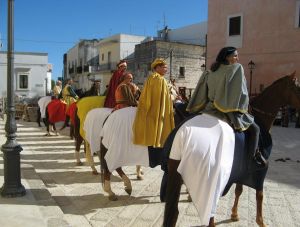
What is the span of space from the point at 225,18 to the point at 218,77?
22121mm

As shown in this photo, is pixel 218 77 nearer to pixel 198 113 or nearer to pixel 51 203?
pixel 198 113

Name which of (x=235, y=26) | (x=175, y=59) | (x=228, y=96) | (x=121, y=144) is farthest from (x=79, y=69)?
(x=228, y=96)

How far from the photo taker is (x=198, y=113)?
13.7 ft

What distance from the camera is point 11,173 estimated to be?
207 inches

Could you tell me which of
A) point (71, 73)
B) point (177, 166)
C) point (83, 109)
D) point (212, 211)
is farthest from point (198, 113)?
point (71, 73)

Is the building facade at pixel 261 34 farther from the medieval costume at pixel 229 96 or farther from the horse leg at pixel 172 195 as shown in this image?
the horse leg at pixel 172 195

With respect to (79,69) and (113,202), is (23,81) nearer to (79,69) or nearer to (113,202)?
(79,69)

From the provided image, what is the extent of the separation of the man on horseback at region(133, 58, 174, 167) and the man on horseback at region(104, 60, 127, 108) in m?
0.99

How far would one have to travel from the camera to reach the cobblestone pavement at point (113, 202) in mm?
4574

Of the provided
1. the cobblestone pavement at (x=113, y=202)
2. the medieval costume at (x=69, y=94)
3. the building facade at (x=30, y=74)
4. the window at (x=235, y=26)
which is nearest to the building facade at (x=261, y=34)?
the window at (x=235, y=26)

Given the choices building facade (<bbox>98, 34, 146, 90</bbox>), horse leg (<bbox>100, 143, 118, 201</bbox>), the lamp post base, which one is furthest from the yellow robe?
building facade (<bbox>98, 34, 146, 90</bbox>)

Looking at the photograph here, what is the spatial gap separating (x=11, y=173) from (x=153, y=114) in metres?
2.14

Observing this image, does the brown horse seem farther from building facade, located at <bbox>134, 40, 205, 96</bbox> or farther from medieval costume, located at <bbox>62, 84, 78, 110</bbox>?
building facade, located at <bbox>134, 40, 205, 96</bbox>

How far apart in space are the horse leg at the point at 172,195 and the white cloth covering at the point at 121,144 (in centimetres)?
181
